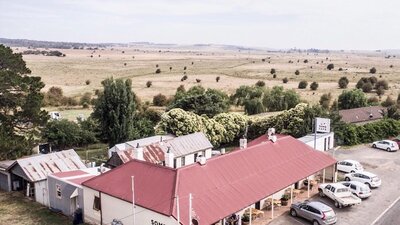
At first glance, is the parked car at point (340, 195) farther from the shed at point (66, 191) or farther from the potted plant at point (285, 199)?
the shed at point (66, 191)

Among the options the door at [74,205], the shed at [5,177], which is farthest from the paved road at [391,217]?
the shed at [5,177]

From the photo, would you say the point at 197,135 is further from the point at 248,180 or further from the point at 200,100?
the point at 248,180

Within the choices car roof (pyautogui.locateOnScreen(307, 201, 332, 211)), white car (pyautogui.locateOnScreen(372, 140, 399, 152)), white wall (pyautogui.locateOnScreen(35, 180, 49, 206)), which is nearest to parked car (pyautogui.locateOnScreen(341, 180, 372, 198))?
car roof (pyautogui.locateOnScreen(307, 201, 332, 211))

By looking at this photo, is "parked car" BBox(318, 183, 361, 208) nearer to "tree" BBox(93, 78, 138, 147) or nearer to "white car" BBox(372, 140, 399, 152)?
"white car" BBox(372, 140, 399, 152)

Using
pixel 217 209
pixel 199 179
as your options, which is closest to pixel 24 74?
pixel 199 179

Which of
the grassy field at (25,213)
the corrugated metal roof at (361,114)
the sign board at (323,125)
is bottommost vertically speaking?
the grassy field at (25,213)

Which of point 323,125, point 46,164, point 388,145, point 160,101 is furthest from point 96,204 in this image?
point 160,101
